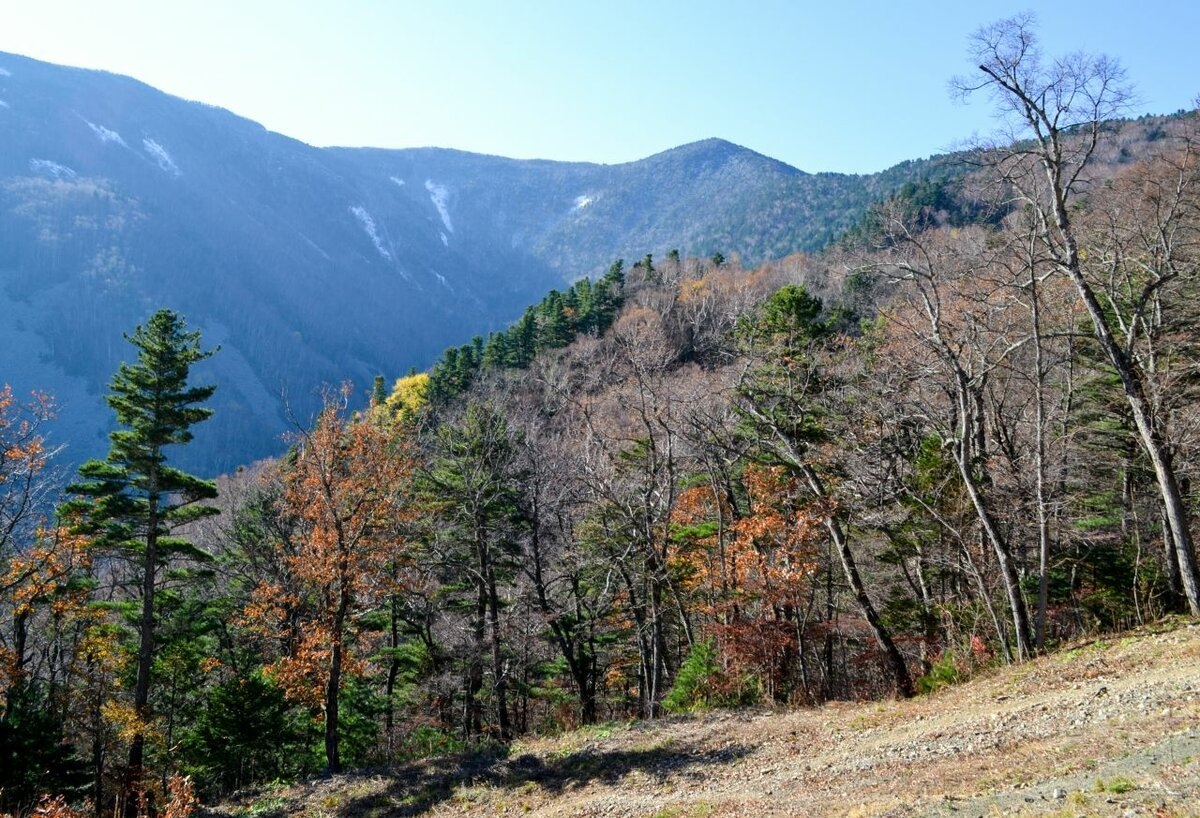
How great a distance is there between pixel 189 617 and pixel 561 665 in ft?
45.1

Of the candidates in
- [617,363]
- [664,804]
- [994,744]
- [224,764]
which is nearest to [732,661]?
[664,804]

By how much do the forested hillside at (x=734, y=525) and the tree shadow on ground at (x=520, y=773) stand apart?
2.95m

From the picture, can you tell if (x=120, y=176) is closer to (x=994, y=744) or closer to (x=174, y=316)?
(x=174, y=316)

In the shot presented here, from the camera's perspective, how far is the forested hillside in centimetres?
1452

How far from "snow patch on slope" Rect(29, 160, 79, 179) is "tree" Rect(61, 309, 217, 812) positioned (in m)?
203

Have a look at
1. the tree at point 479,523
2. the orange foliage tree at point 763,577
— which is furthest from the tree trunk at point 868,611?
the tree at point 479,523

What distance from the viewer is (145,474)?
1914 centimetres

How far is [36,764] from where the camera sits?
17.5 metres

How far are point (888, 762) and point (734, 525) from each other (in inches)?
388

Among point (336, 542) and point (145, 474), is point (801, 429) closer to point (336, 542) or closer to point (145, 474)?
point (336, 542)

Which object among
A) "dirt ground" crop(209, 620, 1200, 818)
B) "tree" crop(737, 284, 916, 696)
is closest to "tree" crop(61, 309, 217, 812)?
"dirt ground" crop(209, 620, 1200, 818)

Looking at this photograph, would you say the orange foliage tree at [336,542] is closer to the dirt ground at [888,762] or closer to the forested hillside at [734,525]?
the forested hillside at [734,525]

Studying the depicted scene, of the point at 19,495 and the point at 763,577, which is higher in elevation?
the point at 19,495

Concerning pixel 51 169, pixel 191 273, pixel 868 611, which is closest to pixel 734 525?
pixel 868 611
